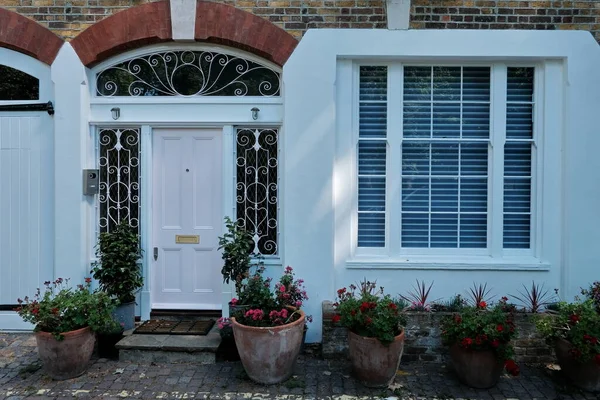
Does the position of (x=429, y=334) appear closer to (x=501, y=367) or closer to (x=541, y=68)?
(x=501, y=367)

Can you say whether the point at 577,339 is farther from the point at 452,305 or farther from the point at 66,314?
the point at 66,314

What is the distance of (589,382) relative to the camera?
4090 millimetres

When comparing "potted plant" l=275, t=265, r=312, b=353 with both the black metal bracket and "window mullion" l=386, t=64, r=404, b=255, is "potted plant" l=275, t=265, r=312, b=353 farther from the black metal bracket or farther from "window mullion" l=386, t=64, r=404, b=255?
the black metal bracket

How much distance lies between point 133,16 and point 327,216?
3.29m

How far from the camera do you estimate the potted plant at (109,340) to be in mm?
4785

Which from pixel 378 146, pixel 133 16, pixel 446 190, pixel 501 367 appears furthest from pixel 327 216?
pixel 133 16

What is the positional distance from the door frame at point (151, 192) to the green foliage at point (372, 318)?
5.61 feet

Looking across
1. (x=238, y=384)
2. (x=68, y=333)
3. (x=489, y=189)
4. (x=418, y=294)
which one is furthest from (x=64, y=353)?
(x=489, y=189)

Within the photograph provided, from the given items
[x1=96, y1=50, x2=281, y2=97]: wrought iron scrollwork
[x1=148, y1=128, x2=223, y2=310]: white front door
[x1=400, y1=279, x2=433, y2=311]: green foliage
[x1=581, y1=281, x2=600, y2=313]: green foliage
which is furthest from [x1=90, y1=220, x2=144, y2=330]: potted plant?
A: [x1=581, y1=281, x2=600, y2=313]: green foliage

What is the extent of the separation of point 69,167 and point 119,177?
1.86 ft

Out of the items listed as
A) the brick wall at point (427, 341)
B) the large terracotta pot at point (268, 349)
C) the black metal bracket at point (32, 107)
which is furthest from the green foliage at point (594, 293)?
the black metal bracket at point (32, 107)

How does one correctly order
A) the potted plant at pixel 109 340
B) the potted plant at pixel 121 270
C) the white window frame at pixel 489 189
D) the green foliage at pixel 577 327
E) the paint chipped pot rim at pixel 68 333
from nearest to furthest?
the green foliage at pixel 577 327 < the paint chipped pot rim at pixel 68 333 < the potted plant at pixel 109 340 < the potted plant at pixel 121 270 < the white window frame at pixel 489 189

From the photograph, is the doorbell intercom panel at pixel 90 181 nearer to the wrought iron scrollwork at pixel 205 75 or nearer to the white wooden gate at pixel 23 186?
the white wooden gate at pixel 23 186

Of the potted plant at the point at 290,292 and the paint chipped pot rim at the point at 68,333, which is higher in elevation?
the potted plant at the point at 290,292
